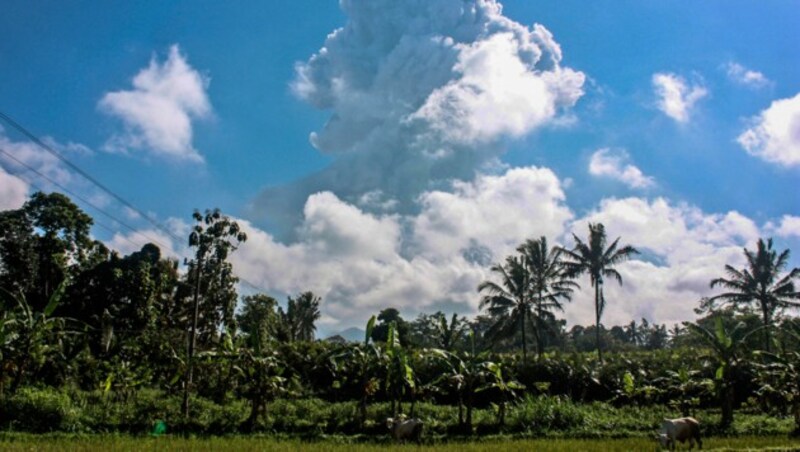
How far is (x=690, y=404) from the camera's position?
95.3 ft

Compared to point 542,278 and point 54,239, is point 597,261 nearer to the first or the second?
point 542,278

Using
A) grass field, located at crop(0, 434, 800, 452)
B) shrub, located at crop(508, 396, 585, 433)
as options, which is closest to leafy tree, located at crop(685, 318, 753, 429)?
grass field, located at crop(0, 434, 800, 452)

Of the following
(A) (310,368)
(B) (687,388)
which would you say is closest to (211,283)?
(A) (310,368)

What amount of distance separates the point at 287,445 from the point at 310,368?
15.8 meters

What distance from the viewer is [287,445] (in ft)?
59.7

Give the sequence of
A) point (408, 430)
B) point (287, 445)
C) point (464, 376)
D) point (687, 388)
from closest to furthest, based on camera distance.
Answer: point (287, 445)
point (408, 430)
point (464, 376)
point (687, 388)

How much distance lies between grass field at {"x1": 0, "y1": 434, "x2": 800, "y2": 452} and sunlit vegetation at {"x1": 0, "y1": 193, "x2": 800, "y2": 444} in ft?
0.66

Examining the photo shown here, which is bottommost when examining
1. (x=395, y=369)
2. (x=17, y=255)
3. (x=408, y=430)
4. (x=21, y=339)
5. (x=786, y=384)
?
(x=408, y=430)

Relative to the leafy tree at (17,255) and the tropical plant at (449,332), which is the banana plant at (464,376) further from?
the leafy tree at (17,255)

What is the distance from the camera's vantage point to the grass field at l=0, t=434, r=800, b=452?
1652 cm

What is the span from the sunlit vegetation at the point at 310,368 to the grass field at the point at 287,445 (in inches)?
7.9

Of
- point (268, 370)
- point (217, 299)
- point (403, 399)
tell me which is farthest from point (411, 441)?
point (217, 299)

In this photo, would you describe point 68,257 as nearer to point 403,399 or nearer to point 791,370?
point 403,399

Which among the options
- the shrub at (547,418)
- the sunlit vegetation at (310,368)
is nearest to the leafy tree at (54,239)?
the sunlit vegetation at (310,368)
